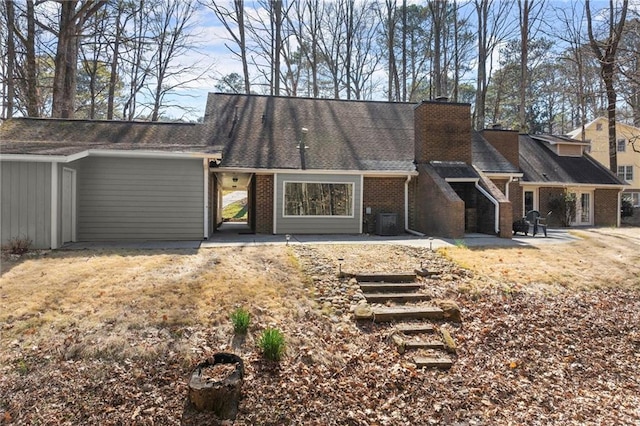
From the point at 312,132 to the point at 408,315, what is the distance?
10.8 meters

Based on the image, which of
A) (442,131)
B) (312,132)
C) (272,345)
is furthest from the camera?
(312,132)

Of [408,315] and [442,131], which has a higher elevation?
[442,131]

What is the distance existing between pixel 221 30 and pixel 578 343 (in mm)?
24994

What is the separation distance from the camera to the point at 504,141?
1783 cm

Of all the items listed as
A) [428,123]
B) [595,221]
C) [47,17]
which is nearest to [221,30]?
[47,17]

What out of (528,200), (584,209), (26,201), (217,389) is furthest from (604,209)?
(26,201)

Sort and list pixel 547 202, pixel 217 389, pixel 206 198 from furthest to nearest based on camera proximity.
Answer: pixel 547 202 → pixel 206 198 → pixel 217 389

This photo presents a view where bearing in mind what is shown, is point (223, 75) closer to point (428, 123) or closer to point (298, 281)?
point (428, 123)

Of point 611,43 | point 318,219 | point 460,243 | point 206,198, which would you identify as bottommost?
point 460,243

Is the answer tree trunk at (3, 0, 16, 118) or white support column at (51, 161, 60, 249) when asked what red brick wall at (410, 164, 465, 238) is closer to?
white support column at (51, 161, 60, 249)

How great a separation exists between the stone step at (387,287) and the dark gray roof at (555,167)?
14.2 metres

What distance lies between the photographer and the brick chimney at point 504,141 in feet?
58.2

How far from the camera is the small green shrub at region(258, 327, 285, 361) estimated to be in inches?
181

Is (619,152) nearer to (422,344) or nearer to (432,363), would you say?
(422,344)
